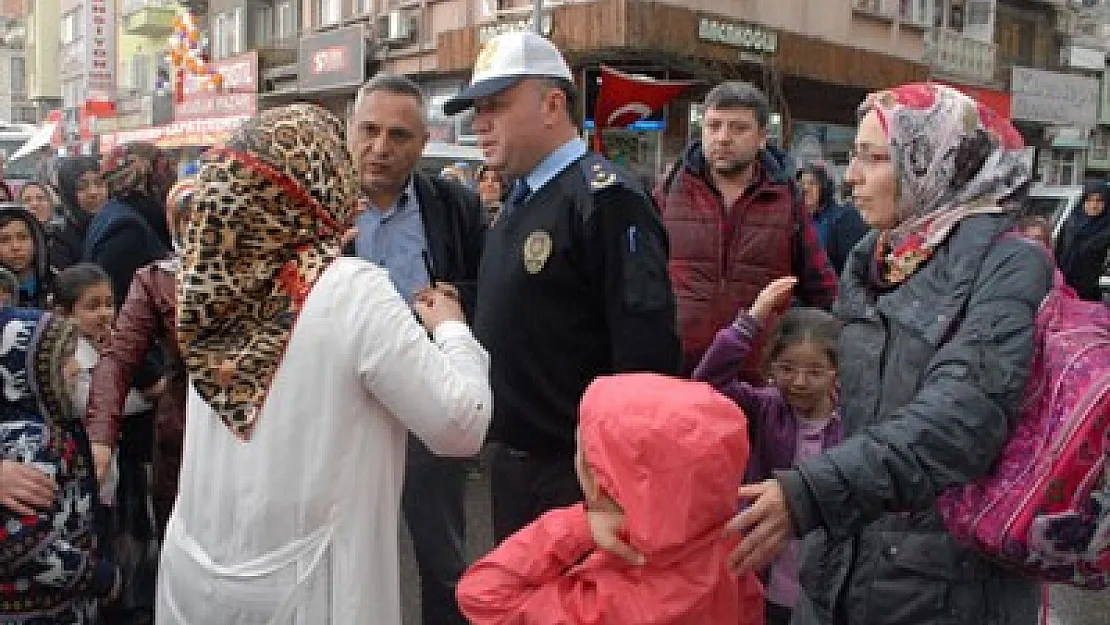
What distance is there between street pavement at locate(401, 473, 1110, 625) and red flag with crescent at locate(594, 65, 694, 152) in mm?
7418

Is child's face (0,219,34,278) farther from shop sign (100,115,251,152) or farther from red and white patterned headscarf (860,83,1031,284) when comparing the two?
shop sign (100,115,251,152)

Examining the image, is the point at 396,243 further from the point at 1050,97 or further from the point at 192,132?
the point at 1050,97

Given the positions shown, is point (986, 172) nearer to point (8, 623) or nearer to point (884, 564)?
point (884, 564)

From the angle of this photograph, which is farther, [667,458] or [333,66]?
[333,66]

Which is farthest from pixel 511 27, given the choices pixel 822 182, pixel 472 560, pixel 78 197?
pixel 472 560

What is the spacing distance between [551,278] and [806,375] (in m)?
0.97

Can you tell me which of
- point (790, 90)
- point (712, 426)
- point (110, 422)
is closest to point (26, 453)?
point (110, 422)

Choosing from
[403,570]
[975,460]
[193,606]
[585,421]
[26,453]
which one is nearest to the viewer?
[975,460]

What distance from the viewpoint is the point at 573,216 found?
284 cm

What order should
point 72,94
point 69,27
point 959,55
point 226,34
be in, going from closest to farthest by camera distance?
point 959,55 < point 226,34 < point 72,94 < point 69,27

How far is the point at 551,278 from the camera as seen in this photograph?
2842mm

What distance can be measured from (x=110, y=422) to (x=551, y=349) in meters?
1.40

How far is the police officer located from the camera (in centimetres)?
279

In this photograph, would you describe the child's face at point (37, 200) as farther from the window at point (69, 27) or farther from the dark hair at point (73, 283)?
the window at point (69, 27)
